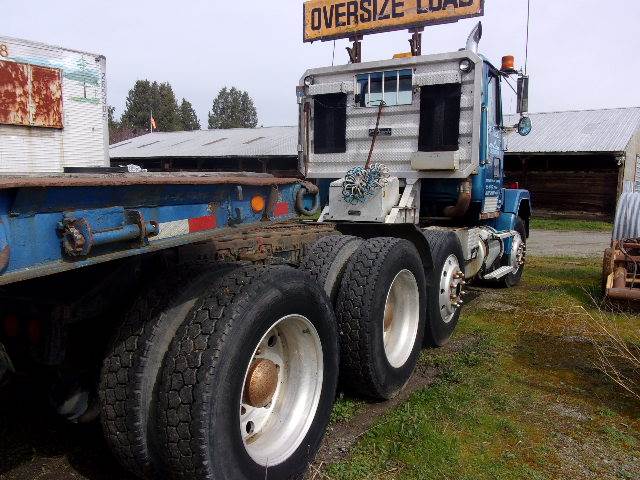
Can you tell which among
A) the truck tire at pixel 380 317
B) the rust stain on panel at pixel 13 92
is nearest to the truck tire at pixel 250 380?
the truck tire at pixel 380 317

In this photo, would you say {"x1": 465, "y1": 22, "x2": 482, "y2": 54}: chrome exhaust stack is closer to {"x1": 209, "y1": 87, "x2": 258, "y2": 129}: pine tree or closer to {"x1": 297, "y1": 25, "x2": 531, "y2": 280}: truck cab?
{"x1": 297, "y1": 25, "x2": 531, "y2": 280}: truck cab

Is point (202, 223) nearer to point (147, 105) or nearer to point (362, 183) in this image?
point (362, 183)

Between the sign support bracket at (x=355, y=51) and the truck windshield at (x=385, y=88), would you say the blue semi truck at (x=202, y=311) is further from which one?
the sign support bracket at (x=355, y=51)

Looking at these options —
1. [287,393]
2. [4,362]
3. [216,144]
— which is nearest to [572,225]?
[216,144]

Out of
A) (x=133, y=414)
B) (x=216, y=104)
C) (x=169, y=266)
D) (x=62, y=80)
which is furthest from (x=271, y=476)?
(x=216, y=104)

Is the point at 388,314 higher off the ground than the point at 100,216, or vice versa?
the point at 100,216

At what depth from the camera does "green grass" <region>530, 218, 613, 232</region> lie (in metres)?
19.6

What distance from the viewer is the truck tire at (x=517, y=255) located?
25.8 feet

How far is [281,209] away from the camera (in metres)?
2.81

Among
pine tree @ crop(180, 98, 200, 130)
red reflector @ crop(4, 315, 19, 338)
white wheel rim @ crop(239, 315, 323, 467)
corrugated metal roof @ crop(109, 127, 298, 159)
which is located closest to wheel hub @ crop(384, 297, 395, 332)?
white wheel rim @ crop(239, 315, 323, 467)

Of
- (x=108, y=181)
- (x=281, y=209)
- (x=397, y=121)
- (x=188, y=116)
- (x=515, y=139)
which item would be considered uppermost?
(x=188, y=116)

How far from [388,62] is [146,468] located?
16.1 feet

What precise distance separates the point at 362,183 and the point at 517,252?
3.85 metres

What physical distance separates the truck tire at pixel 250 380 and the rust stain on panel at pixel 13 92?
387 cm
